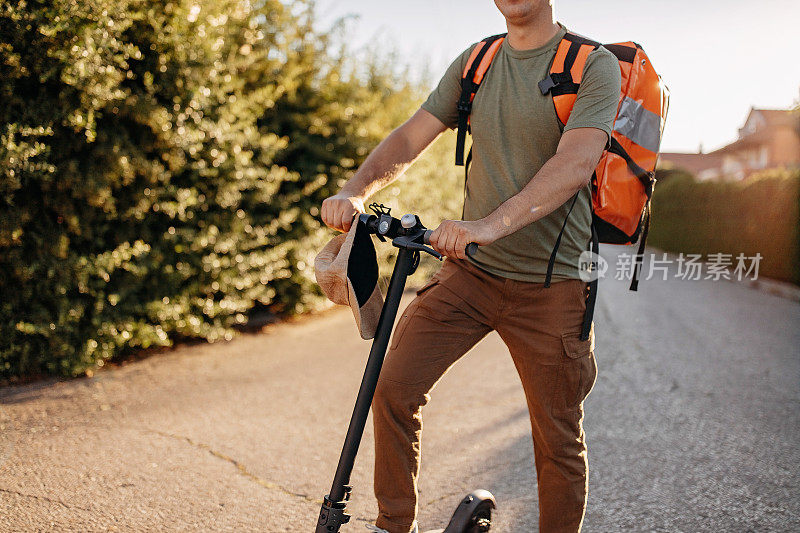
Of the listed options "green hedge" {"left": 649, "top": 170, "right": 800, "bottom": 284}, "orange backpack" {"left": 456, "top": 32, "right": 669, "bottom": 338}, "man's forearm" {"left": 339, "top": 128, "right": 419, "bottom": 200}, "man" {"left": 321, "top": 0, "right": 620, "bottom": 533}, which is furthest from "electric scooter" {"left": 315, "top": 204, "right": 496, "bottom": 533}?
"green hedge" {"left": 649, "top": 170, "right": 800, "bottom": 284}

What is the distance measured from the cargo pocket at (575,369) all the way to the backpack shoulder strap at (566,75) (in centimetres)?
78

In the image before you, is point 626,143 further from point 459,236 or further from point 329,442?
point 329,442

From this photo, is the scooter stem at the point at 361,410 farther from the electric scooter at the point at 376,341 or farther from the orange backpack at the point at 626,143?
the orange backpack at the point at 626,143

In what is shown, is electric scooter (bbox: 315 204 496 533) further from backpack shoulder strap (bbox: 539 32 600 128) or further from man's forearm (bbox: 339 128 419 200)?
backpack shoulder strap (bbox: 539 32 600 128)

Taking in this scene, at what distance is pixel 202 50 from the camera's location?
5.62 meters

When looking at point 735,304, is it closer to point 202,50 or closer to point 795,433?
point 795,433

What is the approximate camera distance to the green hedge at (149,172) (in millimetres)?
4637

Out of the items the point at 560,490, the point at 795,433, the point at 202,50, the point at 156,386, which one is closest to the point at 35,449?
the point at 156,386

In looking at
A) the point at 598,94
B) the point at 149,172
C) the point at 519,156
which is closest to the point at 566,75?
the point at 598,94

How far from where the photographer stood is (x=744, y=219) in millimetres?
14414

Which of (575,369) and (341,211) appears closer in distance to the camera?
(341,211)

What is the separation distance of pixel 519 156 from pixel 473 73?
1.36ft

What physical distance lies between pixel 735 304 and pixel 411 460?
9689 mm

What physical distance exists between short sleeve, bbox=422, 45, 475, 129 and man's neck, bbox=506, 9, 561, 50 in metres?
0.27
